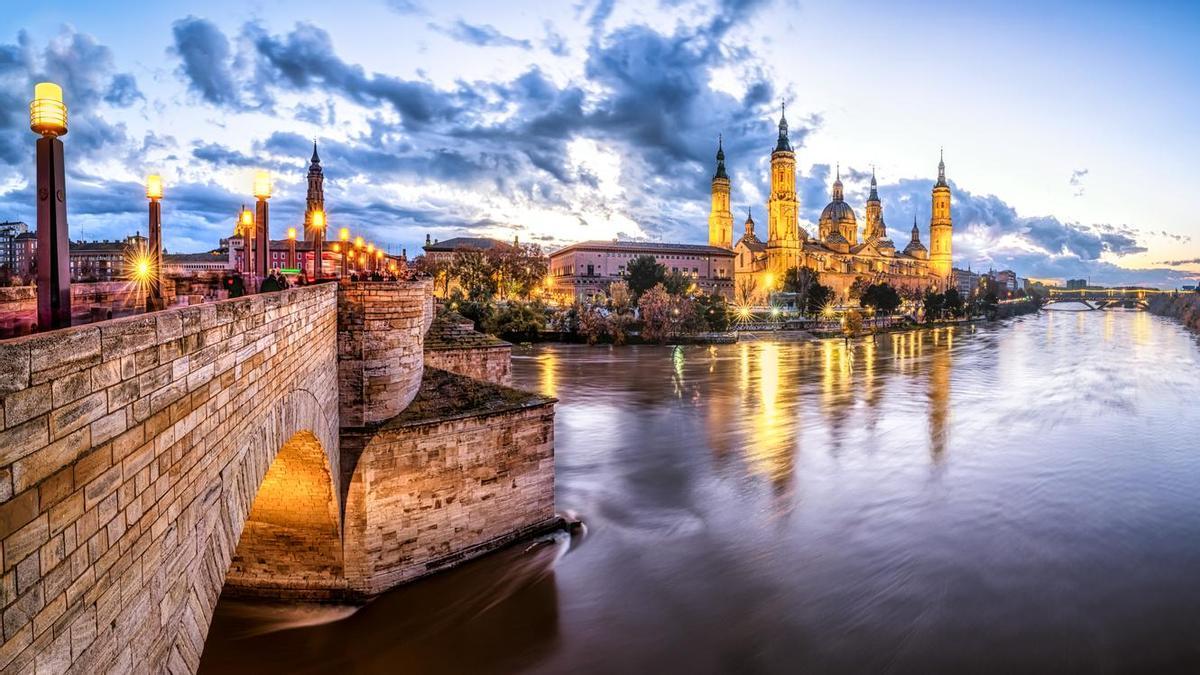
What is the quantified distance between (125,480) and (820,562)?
13291 mm

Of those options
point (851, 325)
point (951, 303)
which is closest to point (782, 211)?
point (951, 303)

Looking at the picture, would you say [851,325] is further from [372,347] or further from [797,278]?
[372,347]

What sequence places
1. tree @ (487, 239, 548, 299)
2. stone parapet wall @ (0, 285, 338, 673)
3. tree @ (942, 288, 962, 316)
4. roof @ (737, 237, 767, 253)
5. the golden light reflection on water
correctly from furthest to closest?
roof @ (737, 237, 767, 253) < tree @ (942, 288, 962, 316) < tree @ (487, 239, 548, 299) < the golden light reflection on water < stone parapet wall @ (0, 285, 338, 673)

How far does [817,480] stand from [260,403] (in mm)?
17238

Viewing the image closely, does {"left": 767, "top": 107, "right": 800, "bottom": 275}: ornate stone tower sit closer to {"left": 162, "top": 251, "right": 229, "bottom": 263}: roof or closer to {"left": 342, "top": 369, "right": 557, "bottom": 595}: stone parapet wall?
{"left": 162, "top": 251, "right": 229, "bottom": 263}: roof

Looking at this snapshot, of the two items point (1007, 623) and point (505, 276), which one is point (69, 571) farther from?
point (505, 276)

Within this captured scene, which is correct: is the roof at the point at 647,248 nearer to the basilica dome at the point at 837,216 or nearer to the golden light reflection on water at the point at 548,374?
the basilica dome at the point at 837,216

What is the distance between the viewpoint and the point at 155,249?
6.52 m

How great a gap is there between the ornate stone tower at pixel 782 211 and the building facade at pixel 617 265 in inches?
321

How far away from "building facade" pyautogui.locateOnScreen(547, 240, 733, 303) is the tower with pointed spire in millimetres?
8110

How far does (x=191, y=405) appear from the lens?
422 centimetres

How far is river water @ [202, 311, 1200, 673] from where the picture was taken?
1046 centimetres

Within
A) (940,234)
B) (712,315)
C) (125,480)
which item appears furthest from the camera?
(940,234)

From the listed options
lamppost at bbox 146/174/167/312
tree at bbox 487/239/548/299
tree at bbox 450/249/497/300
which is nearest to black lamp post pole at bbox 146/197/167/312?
lamppost at bbox 146/174/167/312
